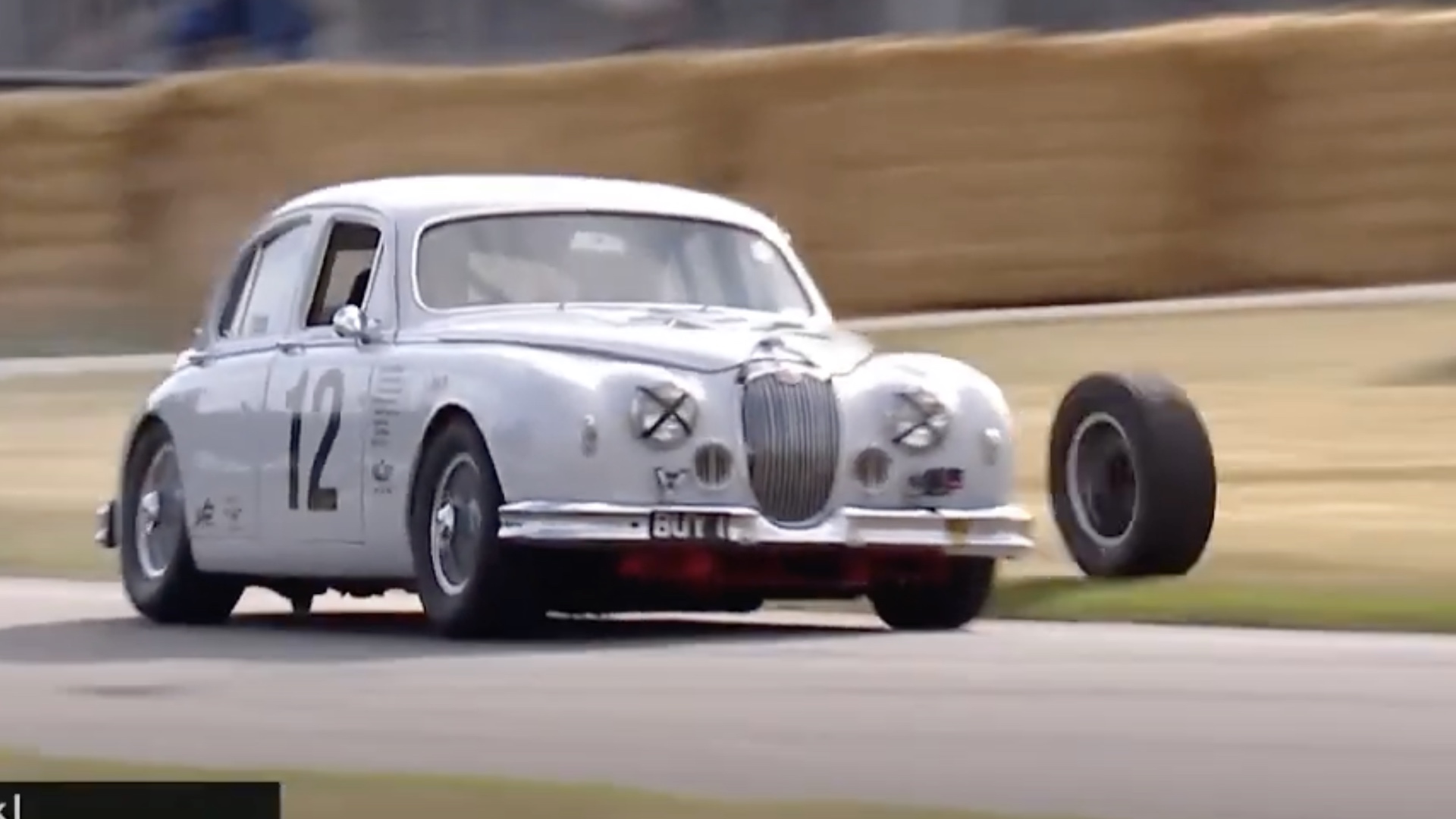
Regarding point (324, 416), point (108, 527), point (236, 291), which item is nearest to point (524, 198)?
point (324, 416)

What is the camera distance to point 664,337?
1281 cm

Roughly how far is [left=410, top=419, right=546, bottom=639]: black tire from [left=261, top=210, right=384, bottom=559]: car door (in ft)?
1.43

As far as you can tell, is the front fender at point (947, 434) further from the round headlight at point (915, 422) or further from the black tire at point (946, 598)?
the black tire at point (946, 598)

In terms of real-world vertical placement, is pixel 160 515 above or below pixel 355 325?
below

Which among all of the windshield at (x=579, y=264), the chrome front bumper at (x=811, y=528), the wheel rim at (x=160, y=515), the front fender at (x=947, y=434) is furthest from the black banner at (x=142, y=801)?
the wheel rim at (x=160, y=515)

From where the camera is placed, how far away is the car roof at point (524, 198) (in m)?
Result: 13.9

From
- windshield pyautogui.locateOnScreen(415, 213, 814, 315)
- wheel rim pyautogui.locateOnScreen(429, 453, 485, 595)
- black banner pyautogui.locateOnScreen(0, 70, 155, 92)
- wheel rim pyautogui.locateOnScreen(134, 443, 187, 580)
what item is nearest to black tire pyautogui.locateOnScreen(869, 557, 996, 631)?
windshield pyautogui.locateOnScreen(415, 213, 814, 315)

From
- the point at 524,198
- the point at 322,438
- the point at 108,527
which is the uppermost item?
the point at 524,198

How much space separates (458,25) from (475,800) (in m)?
29.5

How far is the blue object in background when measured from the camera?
37.8 metres

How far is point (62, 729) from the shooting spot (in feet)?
33.3

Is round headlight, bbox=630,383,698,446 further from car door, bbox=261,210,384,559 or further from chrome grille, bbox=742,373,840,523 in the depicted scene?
car door, bbox=261,210,384,559

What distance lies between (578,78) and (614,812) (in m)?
26.8

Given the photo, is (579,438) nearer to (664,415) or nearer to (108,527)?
(664,415)
